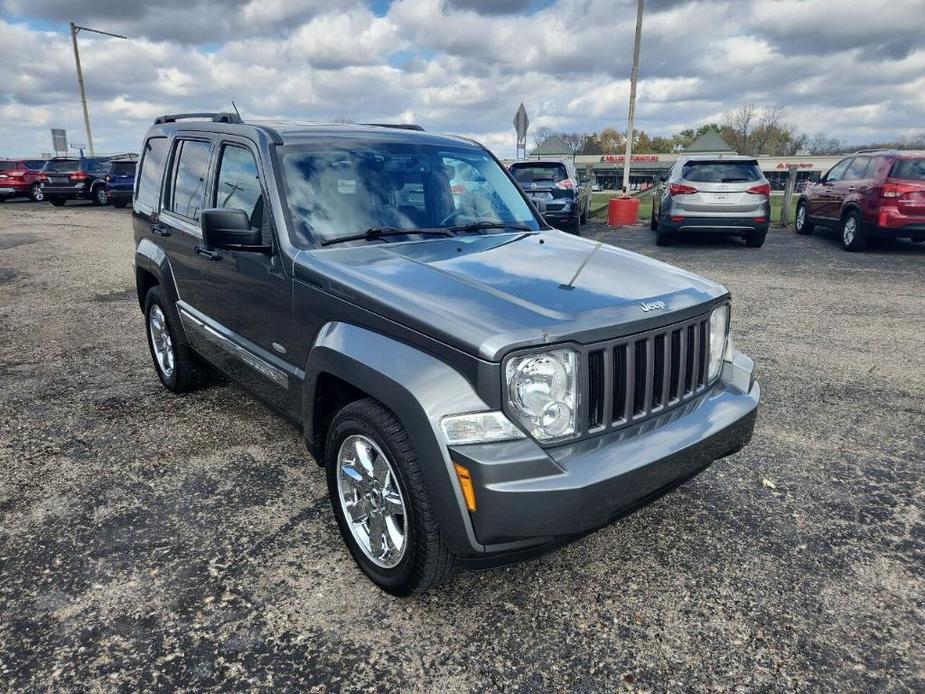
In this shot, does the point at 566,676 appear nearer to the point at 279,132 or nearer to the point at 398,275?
the point at 398,275

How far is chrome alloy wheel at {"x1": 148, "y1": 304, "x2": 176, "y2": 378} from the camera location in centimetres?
493

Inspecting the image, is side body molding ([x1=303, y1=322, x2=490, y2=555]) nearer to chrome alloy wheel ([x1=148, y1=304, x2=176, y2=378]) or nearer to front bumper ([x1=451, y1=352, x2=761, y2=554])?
front bumper ([x1=451, y1=352, x2=761, y2=554])

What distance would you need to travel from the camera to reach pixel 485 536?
7.20ft

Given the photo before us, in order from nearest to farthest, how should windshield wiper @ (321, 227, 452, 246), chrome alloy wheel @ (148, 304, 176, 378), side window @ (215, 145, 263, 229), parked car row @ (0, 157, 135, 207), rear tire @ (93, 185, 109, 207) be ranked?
windshield wiper @ (321, 227, 452, 246), side window @ (215, 145, 263, 229), chrome alloy wheel @ (148, 304, 176, 378), parked car row @ (0, 157, 135, 207), rear tire @ (93, 185, 109, 207)

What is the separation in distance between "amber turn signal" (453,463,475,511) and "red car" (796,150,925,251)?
1118 cm

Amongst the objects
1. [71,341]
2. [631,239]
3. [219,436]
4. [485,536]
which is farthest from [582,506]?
[631,239]

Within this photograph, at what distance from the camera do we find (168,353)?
4.99 metres

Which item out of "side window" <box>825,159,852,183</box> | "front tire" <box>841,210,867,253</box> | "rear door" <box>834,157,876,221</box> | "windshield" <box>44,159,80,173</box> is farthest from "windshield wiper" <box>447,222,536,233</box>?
"windshield" <box>44,159,80,173</box>

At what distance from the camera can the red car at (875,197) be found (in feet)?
34.1

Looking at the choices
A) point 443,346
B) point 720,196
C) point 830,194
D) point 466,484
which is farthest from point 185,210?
point 830,194

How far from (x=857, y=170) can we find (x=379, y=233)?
461 inches

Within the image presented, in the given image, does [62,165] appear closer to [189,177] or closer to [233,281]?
[189,177]

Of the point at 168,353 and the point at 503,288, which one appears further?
the point at 168,353

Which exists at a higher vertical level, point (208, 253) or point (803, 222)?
point (208, 253)
